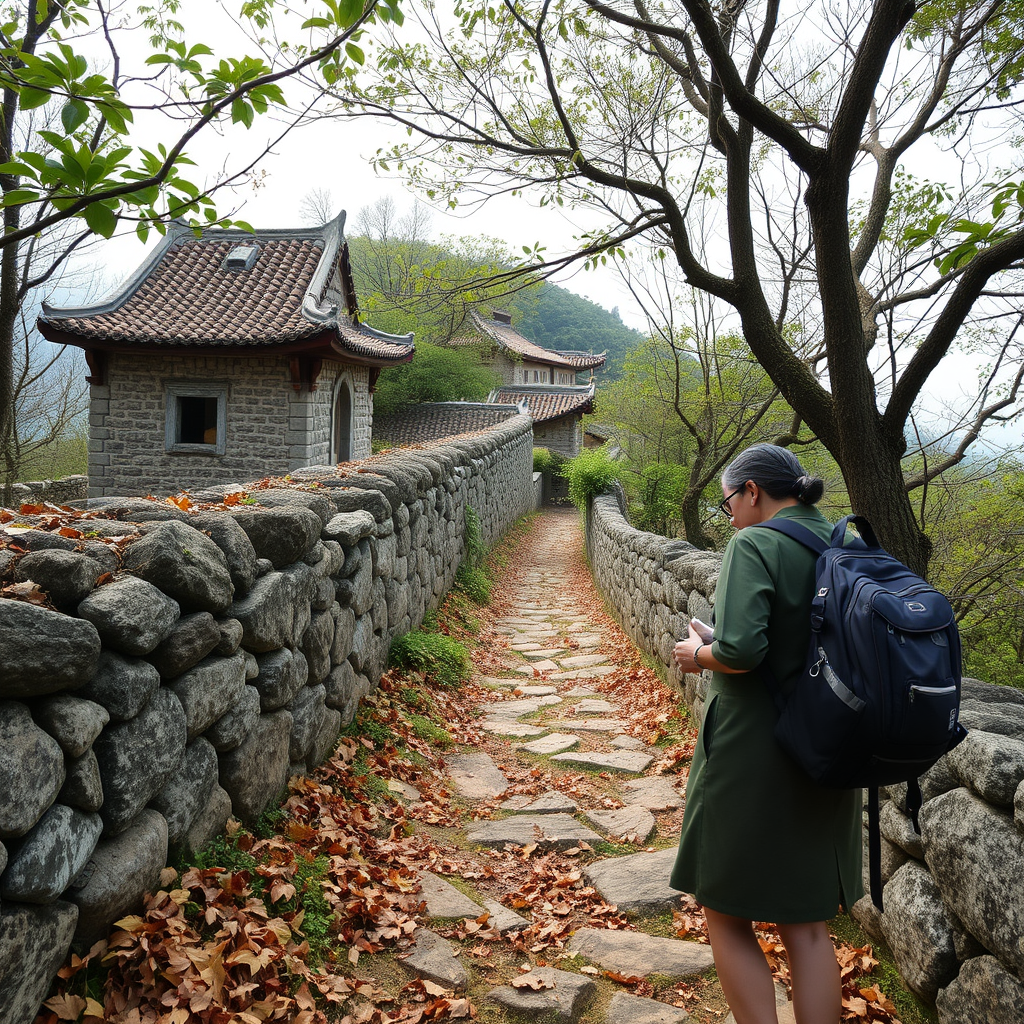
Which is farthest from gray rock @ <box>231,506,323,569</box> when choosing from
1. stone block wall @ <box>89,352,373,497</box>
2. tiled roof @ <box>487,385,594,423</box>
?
tiled roof @ <box>487,385,594,423</box>

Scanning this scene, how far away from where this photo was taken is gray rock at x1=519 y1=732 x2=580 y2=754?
495cm

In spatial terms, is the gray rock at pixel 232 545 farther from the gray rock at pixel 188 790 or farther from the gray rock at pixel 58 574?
the gray rock at pixel 58 574

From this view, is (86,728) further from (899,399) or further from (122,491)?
(122,491)

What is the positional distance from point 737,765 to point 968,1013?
93 centimetres

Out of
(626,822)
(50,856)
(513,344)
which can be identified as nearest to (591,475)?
(626,822)

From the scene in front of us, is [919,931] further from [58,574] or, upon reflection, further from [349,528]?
[349,528]

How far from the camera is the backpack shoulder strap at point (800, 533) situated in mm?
2092

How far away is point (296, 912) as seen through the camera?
255cm

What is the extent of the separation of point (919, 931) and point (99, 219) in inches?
121

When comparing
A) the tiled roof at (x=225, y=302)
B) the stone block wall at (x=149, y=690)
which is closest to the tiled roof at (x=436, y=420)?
the tiled roof at (x=225, y=302)

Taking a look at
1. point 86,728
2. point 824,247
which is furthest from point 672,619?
point 86,728

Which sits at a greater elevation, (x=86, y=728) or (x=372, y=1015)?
(x=86, y=728)

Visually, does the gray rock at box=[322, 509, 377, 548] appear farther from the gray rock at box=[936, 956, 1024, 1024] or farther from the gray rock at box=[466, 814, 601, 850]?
the gray rock at box=[936, 956, 1024, 1024]

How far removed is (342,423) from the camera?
17.2 metres
